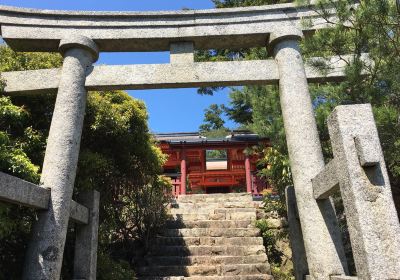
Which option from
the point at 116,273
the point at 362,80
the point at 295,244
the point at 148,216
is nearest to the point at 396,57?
the point at 362,80

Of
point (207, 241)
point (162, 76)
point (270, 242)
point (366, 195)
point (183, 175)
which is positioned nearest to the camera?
point (366, 195)

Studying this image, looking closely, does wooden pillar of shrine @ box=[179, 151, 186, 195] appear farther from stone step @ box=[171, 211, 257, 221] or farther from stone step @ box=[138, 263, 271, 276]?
stone step @ box=[138, 263, 271, 276]

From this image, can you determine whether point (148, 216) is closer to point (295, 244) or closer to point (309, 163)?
point (295, 244)

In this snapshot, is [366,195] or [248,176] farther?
[248,176]

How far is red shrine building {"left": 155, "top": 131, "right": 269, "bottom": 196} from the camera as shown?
559 inches

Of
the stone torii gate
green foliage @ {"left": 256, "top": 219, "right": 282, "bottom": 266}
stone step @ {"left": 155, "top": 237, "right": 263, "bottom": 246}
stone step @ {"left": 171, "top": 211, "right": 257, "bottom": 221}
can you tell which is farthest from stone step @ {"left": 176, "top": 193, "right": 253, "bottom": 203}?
the stone torii gate

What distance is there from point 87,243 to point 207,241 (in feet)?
13.9

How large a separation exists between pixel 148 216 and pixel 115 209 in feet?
3.33

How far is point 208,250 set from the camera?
776 cm

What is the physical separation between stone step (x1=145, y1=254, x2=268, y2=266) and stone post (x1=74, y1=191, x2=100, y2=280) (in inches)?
123

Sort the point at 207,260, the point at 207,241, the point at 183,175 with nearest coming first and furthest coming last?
the point at 207,260 < the point at 207,241 < the point at 183,175

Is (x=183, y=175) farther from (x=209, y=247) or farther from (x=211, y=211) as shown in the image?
(x=209, y=247)

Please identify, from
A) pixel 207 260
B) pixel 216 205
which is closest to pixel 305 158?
pixel 207 260

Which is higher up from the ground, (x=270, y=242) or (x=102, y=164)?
(x=102, y=164)
